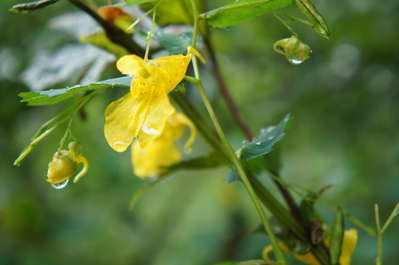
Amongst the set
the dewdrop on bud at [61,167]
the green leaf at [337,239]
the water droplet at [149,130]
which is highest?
the water droplet at [149,130]

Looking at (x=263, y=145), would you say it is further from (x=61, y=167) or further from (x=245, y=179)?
(x=61, y=167)

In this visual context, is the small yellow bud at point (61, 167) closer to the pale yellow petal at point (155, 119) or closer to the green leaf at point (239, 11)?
the pale yellow petal at point (155, 119)

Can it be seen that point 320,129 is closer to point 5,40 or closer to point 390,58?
point 390,58

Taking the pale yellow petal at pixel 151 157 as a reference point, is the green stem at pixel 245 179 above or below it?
above

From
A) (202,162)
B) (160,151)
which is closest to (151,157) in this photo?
(160,151)

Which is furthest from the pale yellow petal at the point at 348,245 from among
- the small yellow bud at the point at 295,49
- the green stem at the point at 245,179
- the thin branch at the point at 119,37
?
the thin branch at the point at 119,37

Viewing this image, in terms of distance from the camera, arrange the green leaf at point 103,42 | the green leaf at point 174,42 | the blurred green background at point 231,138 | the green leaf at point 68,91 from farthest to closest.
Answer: the blurred green background at point 231,138 → the green leaf at point 103,42 → the green leaf at point 174,42 → the green leaf at point 68,91
